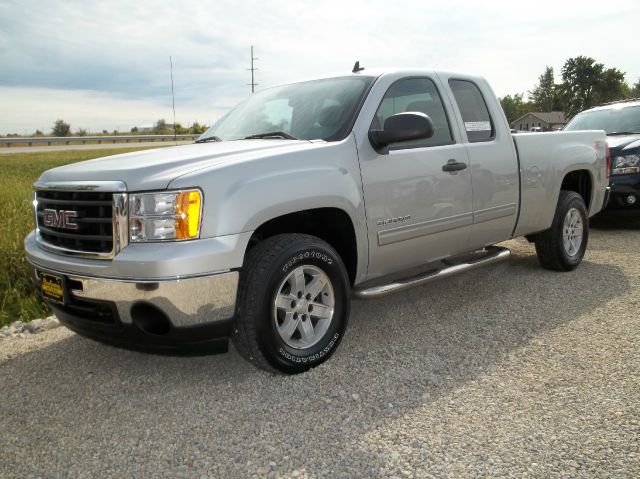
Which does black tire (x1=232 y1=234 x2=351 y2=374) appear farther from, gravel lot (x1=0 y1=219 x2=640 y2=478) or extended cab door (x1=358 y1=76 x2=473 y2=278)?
extended cab door (x1=358 y1=76 x2=473 y2=278)

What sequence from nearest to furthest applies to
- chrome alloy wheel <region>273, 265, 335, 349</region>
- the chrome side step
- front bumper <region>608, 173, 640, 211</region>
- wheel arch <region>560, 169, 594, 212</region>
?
1. chrome alloy wheel <region>273, 265, 335, 349</region>
2. the chrome side step
3. wheel arch <region>560, 169, 594, 212</region>
4. front bumper <region>608, 173, 640, 211</region>

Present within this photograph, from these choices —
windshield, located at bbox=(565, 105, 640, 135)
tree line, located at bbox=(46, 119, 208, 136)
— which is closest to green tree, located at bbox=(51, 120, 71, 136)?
tree line, located at bbox=(46, 119, 208, 136)

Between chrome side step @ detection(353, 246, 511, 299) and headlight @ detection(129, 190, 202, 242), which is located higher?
headlight @ detection(129, 190, 202, 242)

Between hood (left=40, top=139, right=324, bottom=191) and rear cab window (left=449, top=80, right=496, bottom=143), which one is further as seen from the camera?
rear cab window (left=449, top=80, right=496, bottom=143)

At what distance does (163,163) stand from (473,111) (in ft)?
8.74

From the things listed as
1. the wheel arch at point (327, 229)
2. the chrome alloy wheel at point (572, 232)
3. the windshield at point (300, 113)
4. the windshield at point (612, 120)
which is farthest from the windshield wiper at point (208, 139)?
the windshield at point (612, 120)

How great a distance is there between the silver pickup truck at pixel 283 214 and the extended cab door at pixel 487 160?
0.02m

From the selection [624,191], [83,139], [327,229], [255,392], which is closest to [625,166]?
[624,191]

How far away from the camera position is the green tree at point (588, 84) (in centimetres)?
8562

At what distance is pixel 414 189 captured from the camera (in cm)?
384

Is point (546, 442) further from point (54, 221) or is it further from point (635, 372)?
point (54, 221)

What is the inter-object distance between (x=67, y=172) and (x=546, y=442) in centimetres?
286

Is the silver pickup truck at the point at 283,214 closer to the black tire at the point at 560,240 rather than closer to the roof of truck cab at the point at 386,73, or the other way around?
the roof of truck cab at the point at 386,73

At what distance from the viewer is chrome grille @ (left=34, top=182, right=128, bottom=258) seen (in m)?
2.89
